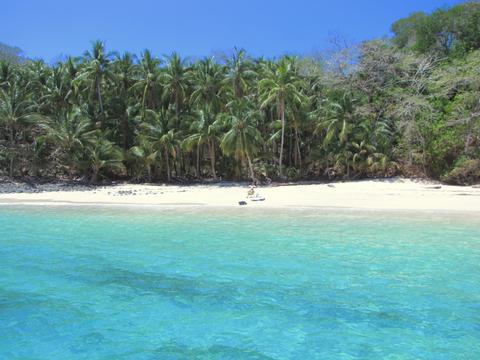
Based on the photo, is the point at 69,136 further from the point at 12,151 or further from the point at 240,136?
the point at 240,136

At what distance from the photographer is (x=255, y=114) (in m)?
35.3

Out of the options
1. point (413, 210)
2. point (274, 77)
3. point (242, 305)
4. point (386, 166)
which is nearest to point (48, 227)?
point (242, 305)

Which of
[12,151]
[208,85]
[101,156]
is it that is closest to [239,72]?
[208,85]

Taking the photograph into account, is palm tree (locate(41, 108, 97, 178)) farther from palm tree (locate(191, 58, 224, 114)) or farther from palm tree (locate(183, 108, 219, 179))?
palm tree (locate(191, 58, 224, 114))

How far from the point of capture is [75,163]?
113ft

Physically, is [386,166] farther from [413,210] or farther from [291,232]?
[291,232]

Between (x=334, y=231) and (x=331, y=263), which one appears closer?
(x=331, y=263)

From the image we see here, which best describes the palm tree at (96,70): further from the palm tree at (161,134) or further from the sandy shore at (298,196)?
the sandy shore at (298,196)

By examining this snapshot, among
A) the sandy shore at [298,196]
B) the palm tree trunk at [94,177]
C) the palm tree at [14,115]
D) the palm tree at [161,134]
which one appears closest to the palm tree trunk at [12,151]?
the palm tree at [14,115]

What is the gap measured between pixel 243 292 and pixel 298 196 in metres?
17.1

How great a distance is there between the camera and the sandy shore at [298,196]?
22172mm

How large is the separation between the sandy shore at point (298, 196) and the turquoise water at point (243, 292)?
5.99 m

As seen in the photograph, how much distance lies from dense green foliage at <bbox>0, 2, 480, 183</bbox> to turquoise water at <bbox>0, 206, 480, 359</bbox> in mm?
Answer: 16923

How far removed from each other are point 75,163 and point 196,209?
1656 cm
